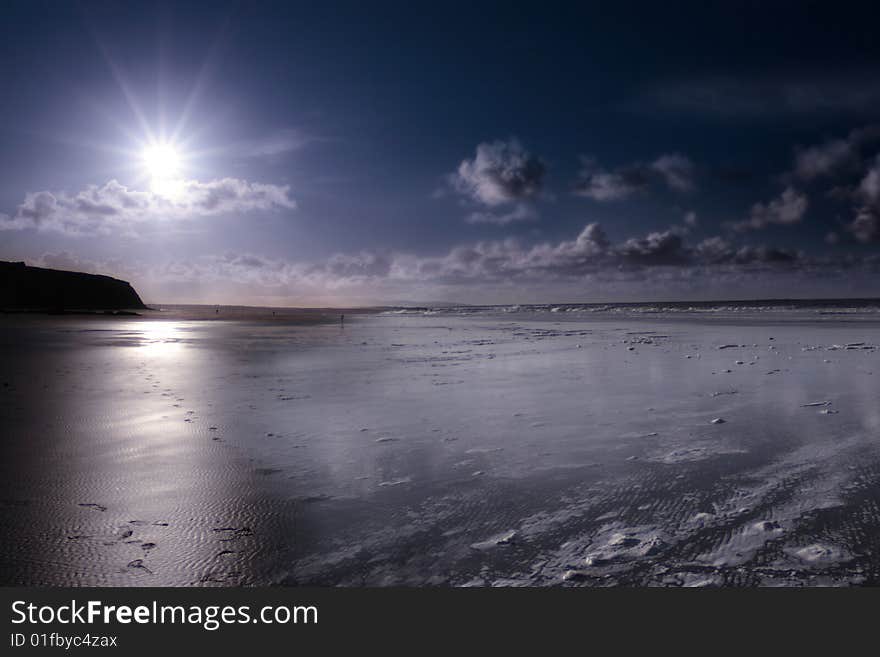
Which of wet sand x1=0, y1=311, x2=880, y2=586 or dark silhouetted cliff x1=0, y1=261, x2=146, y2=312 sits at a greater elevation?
dark silhouetted cliff x1=0, y1=261, x2=146, y2=312

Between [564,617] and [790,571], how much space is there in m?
1.26

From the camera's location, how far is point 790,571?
8.42 ft

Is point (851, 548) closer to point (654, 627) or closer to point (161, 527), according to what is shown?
point (654, 627)

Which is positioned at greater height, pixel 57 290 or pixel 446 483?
pixel 57 290

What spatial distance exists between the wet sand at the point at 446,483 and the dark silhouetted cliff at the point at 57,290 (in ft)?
223

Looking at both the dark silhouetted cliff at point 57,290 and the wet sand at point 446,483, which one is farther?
the dark silhouetted cliff at point 57,290

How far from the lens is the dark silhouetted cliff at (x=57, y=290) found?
61.5 metres

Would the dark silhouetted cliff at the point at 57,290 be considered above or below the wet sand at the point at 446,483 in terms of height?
above

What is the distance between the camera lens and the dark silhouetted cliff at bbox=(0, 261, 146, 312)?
202 ft

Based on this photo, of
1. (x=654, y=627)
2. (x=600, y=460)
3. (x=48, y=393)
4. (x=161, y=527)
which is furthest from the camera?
(x=48, y=393)

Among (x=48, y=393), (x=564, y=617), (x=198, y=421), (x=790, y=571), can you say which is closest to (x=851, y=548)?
(x=790, y=571)

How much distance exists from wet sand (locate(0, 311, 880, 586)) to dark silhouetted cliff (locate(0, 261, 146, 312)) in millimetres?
68074

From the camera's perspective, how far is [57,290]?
67.1m

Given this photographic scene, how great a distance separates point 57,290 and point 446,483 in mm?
82843
